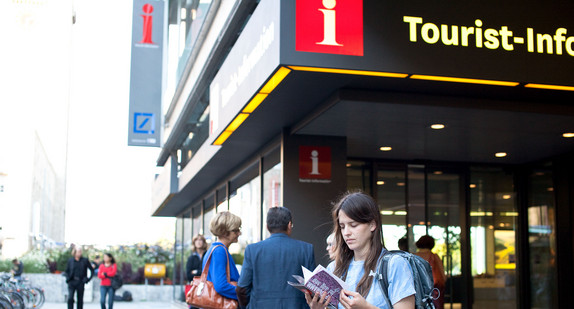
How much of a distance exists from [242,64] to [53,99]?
74686 mm

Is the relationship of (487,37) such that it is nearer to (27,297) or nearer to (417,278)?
(417,278)

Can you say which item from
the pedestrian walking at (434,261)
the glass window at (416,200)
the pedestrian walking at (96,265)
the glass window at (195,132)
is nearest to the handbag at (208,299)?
the pedestrian walking at (434,261)

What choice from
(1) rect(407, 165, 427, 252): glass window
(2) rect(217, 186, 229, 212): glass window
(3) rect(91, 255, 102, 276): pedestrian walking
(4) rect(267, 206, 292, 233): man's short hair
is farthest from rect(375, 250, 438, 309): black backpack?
(3) rect(91, 255, 102, 276): pedestrian walking

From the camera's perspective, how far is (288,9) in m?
6.91

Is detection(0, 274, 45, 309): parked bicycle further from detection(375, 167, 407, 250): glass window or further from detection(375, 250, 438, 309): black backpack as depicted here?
detection(375, 250, 438, 309): black backpack

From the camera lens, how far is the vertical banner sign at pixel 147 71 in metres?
17.2

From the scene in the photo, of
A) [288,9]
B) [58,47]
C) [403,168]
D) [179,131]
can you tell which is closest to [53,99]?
[58,47]

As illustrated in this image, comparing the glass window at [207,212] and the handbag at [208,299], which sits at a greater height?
the glass window at [207,212]

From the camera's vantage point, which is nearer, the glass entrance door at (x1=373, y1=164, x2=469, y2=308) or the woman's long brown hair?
the woman's long brown hair

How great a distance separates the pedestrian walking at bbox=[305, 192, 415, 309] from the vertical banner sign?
14.2 metres

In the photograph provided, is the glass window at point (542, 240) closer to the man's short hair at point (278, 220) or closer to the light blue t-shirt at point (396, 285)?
the man's short hair at point (278, 220)

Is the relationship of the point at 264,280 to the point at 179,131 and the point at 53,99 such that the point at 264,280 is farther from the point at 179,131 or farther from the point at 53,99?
the point at 53,99

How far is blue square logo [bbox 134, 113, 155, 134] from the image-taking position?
18.1 metres

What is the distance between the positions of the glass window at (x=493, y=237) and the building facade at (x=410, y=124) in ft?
0.08
